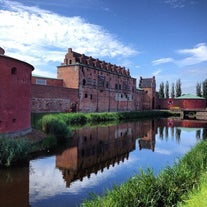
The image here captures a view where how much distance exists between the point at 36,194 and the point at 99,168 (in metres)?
3.75

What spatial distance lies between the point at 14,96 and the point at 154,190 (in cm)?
938

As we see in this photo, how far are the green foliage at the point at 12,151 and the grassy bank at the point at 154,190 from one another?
4835 millimetres

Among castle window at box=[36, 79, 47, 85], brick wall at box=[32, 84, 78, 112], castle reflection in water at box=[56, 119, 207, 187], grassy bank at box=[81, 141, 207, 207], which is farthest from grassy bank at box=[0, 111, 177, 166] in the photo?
castle window at box=[36, 79, 47, 85]

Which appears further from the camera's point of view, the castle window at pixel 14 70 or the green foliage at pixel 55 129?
the green foliage at pixel 55 129

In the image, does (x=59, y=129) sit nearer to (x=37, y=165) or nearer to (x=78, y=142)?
(x=78, y=142)

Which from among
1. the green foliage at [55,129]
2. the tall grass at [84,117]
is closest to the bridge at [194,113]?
the tall grass at [84,117]

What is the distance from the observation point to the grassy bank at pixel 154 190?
17.2ft

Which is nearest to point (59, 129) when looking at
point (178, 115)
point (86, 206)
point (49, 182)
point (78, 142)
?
point (78, 142)

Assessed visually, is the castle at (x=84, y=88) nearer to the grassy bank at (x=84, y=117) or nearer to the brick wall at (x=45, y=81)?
the brick wall at (x=45, y=81)

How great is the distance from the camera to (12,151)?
9711 millimetres

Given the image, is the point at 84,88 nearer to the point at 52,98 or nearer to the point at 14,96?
the point at 52,98

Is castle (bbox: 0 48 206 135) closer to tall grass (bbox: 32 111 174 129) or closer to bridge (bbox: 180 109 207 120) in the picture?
tall grass (bbox: 32 111 174 129)

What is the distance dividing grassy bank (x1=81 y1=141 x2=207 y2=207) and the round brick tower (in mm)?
7737

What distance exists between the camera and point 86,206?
206 inches
